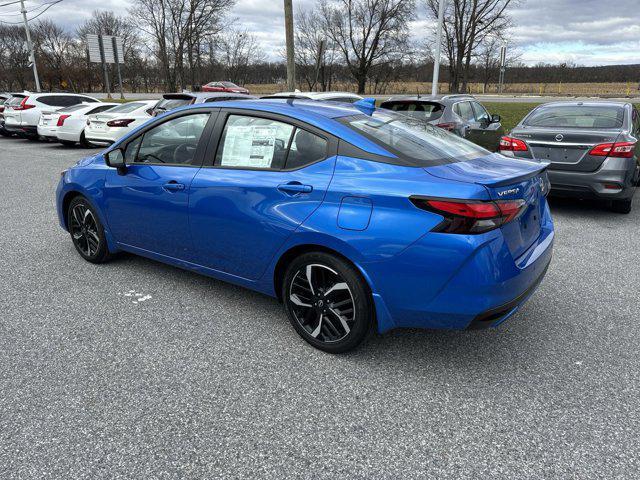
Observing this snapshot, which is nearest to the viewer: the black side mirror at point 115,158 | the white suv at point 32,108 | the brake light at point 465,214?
the brake light at point 465,214

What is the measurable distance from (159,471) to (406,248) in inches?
61.3

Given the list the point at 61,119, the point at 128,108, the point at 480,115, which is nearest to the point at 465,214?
the point at 480,115

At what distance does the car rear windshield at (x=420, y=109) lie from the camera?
8.77 meters

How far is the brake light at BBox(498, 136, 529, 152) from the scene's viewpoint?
644cm

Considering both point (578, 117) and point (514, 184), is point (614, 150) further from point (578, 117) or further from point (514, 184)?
point (514, 184)

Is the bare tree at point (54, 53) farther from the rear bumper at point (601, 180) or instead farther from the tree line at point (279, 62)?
the rear bumper at point (601, 180)

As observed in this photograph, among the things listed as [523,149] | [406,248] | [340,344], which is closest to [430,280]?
[406,248]

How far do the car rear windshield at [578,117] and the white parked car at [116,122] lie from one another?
9.42 metres

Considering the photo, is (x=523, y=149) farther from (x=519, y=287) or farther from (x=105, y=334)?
(x=105, y=334)

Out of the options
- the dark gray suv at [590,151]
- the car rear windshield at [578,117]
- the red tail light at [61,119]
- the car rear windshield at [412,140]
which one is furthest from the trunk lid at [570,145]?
the red tail light at [61,119]

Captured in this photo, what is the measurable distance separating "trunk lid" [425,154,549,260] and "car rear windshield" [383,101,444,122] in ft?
19.2

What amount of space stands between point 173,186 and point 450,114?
6.46m

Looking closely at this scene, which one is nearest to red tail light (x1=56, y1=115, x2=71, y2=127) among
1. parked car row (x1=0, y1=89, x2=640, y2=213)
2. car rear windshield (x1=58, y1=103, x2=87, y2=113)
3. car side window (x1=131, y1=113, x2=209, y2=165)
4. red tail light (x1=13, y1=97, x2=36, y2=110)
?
car rear windshield (x1=58, y1=103, x2=87, y2=113)

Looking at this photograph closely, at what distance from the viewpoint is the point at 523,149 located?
643 centimetres
